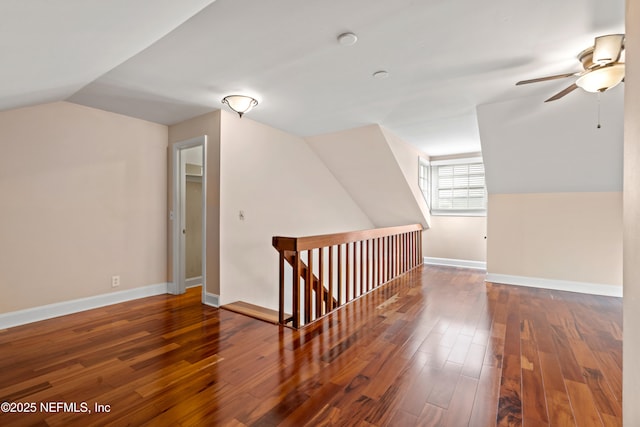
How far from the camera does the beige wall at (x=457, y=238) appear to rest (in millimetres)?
5922

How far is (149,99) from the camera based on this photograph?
10.3 ft

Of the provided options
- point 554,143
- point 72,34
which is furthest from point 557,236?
point 72,34

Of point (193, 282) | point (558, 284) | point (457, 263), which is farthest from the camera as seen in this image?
point (457, 263)

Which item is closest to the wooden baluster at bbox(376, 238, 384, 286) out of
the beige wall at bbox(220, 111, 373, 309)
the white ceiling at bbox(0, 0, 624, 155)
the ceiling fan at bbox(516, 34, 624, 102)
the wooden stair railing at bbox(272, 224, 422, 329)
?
the wooden stair railing at bbox(272, 224, 422, 329)

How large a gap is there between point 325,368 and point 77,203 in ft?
10.6

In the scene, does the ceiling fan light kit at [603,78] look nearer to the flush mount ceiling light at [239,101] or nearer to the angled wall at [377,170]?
the angled wall at [377,170]

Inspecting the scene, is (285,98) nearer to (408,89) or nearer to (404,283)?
(408,89)

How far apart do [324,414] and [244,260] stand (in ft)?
8.08

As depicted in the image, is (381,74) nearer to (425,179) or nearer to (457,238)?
(425,179)

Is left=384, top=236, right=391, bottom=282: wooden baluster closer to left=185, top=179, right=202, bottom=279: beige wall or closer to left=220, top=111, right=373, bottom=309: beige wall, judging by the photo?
left=220, top=111, right=373, bottom=309: beige wall

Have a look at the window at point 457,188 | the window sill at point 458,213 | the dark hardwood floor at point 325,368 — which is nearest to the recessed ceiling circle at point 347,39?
the dark hardwood floor at point 325,368

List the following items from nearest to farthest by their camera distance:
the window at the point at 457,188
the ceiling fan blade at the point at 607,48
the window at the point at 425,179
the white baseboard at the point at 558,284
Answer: the ceiling fan blade at the point at 607,48
the white baseboard at the point at 558,284
the window at the point at 425,179
the window at the point at 457,188

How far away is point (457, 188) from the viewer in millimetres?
6328

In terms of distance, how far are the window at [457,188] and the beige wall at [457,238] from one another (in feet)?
0.63
